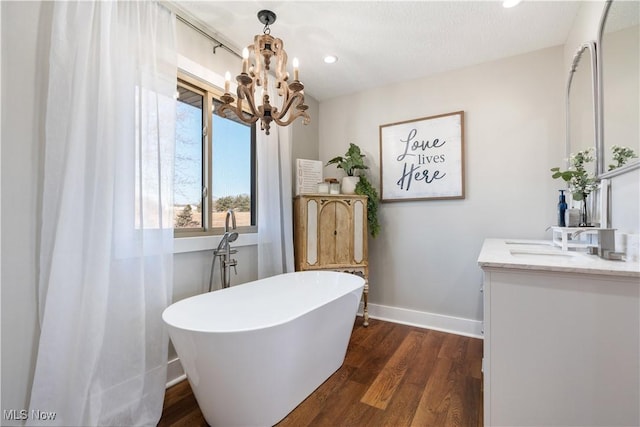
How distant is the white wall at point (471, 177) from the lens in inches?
91.1

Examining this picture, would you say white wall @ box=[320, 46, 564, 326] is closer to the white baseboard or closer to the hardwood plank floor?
the white baseboard

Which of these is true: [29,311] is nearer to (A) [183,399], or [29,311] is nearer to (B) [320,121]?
(A) [183,399]

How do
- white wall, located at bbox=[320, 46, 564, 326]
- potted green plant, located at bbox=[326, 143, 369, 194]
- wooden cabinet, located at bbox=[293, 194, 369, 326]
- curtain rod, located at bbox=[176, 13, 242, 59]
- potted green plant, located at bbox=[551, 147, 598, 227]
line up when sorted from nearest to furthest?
potted green plant, located at bbox=[551, 147, 598, 227]
curtain rod, located at bbox=[176, 13, 242, 59]
white wall, located at bbox=[320, 46, 564, 326]
wooden cabinet, located at bbox=[293, 194, 369, 326]
potted green plant, located at bbox=[326, 143, 369, 194]

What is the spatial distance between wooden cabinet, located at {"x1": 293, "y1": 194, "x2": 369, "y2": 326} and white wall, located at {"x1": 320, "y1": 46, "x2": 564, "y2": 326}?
37 centimetres

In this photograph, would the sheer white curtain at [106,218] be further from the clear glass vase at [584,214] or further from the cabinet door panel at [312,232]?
the clear glass vase at [584,214]

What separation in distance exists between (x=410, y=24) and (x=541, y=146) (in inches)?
59.2

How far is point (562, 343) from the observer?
1.08 meters

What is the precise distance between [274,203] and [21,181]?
1.57 m

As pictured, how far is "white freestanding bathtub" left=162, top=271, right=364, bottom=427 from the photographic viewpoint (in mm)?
1245

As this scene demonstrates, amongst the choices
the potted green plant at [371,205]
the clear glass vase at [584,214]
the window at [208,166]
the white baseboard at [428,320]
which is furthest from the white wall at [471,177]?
the window at [208,166]

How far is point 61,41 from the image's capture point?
1.25 meters

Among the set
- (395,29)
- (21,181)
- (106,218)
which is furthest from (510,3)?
(21,181)

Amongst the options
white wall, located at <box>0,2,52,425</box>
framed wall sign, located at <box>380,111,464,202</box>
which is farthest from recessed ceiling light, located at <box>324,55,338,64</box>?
white wall, located at <box>0,2,52,425</box>

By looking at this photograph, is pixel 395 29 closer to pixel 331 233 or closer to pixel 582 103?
pixel 582 103
